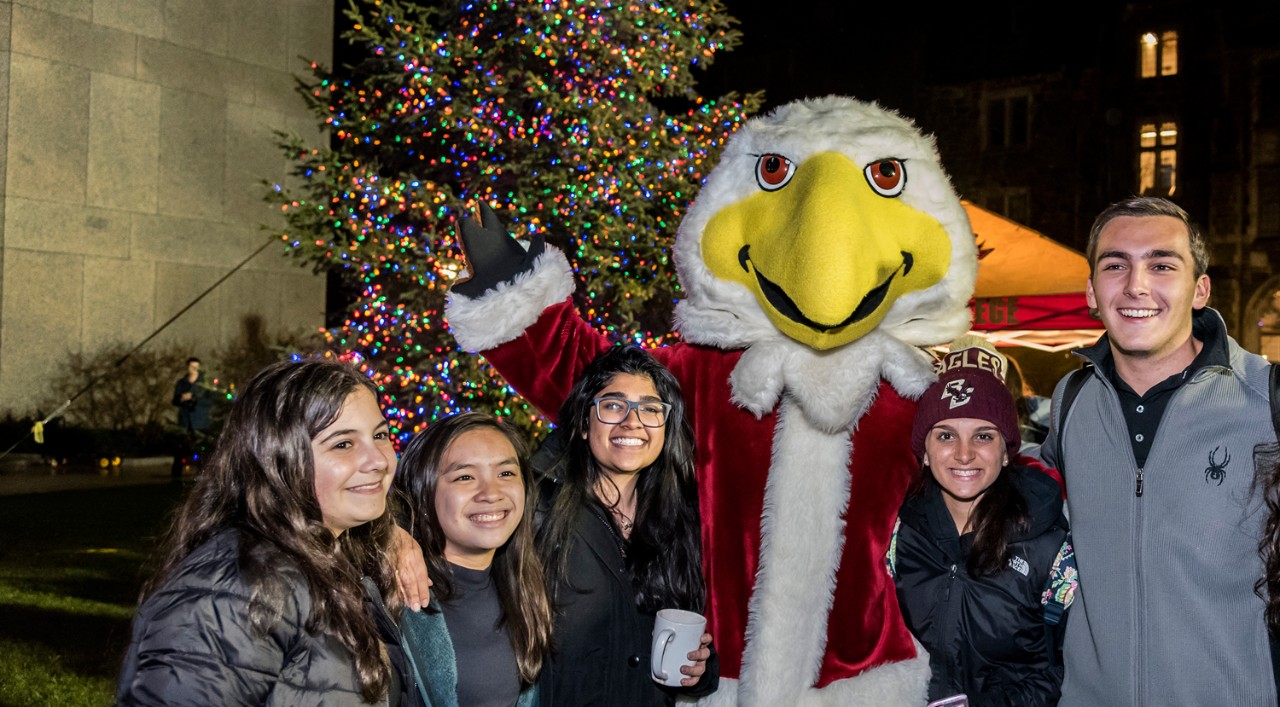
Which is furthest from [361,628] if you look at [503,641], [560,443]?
[560,443]

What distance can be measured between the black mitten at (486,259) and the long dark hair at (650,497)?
1.50 ft

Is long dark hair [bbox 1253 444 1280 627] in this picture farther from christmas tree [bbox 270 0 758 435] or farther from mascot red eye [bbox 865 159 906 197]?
christmas tree [bbox 270 0 758 435]

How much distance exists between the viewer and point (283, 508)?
6.53ft

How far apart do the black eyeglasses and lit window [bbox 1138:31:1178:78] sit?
2528 cm

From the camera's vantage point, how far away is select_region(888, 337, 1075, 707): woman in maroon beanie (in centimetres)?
281

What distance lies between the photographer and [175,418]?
16.0m

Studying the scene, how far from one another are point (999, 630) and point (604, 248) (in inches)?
224

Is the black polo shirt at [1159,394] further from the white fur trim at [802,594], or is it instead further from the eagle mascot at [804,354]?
the white fur trim at [802,594]

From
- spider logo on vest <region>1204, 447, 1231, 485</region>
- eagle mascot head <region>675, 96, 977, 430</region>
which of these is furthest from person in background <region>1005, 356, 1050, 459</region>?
spider logo on vest <region>1204, 447, 1231, 485</region>

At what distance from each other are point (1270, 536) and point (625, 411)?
1698 mm

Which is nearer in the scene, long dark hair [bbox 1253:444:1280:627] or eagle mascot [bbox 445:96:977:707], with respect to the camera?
long dark hair [bbox 1253:444:1280:627]

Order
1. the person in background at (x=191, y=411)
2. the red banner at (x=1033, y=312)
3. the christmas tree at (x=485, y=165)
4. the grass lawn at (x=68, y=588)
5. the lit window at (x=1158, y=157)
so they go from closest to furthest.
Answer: the grass lawn at (x=68, y=588)
the christmas tree at (x=485, y=165)
the red banner at (x=1033, y=312)
the person in background at (x=191, y=411)
the lit window at (x=1158, y=157)

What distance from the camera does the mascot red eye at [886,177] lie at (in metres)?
3.23

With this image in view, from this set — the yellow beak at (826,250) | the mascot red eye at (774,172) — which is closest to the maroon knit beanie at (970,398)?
the yellow beak at (826,250)
